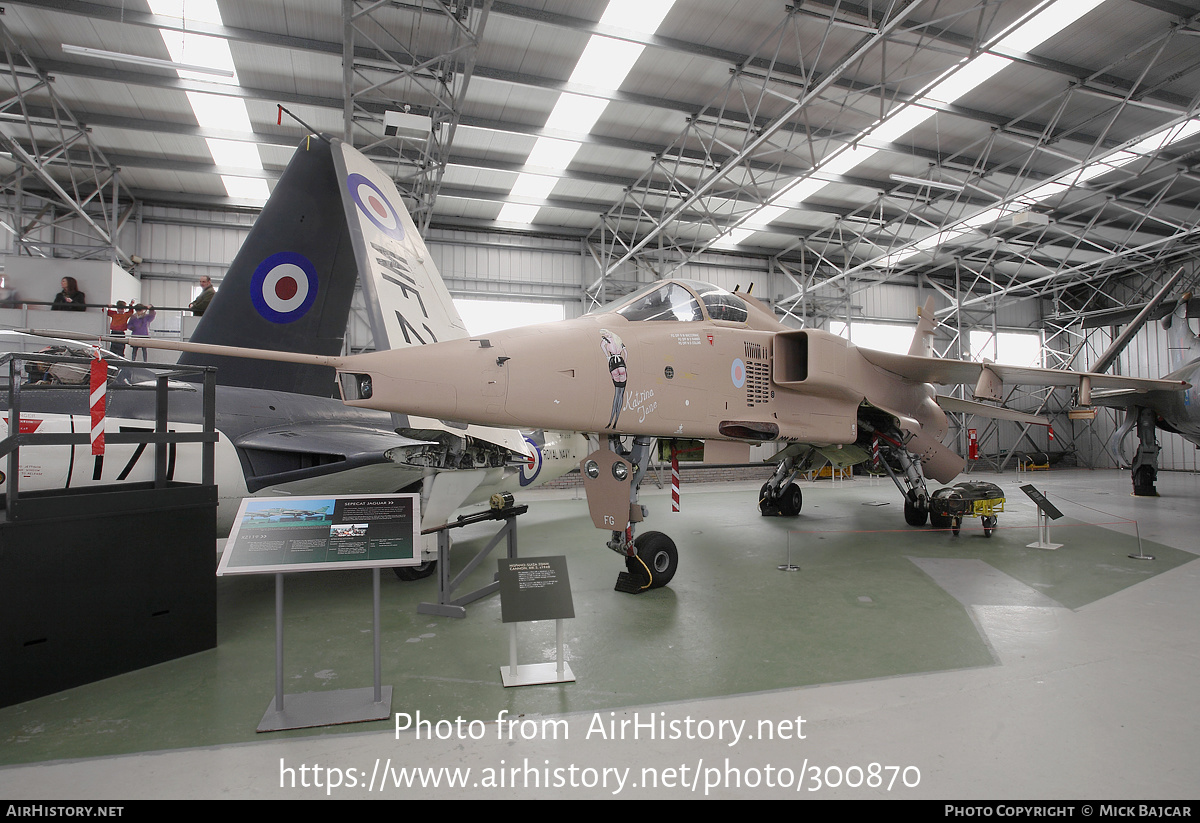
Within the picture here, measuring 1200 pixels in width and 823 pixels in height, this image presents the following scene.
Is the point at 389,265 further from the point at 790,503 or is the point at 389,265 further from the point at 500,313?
the point at 500,313

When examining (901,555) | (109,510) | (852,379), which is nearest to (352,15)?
(109,510)

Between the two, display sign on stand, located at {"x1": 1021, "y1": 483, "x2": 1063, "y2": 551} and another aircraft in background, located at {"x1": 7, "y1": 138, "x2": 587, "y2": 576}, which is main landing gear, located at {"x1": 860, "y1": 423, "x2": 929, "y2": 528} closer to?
display sign on stand, located at {"x1": 1021, "y1": 483, "x2": 1063, "y2": 551}

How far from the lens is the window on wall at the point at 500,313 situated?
19719 millimetres

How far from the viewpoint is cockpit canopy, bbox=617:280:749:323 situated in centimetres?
525

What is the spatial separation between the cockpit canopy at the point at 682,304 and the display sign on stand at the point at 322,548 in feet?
9.41

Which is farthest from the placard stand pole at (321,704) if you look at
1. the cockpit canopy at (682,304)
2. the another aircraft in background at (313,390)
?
the cockpit canopy at (682,304)

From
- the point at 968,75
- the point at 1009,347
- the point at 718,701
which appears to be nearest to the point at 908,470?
the point at 718,701

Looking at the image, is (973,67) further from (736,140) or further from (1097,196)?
(1097,196)

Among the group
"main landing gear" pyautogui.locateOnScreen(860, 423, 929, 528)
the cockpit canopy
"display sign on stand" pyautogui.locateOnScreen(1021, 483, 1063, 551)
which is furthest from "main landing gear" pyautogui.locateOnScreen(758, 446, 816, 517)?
the cockpit canopy

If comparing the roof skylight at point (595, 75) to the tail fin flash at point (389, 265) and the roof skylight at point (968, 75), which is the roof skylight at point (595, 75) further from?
the tail fin flash at point (389, 265)

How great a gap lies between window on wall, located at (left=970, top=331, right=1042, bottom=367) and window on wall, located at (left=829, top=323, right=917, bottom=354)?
10.8 ft

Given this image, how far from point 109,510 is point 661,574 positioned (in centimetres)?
456

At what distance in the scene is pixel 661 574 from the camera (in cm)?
572

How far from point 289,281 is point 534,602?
5615 mm
